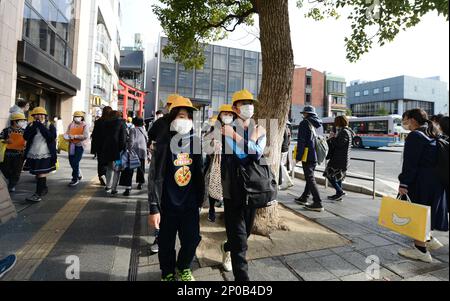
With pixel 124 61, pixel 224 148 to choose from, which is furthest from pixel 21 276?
pixel 124 61

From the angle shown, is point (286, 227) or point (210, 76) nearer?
point (286, 227)

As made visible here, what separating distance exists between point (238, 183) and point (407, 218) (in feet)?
5.79

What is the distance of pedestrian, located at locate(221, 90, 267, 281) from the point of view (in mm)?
2371

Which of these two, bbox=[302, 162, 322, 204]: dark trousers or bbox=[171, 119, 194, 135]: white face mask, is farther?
bbox=[302, 162, 322, 204]: dark trousers

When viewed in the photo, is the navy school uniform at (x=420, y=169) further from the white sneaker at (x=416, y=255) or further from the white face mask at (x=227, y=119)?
the white face mask at (x=227, y=119)

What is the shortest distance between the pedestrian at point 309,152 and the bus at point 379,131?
55.1ft

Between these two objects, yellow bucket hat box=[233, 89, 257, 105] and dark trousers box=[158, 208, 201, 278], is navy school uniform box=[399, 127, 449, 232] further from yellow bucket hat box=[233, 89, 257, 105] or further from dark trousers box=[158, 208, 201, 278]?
dark trousers box=[158, 208, 201, 278]

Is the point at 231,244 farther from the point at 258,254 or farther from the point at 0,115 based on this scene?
the point at 0,115

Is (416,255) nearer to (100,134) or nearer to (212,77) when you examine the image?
(100,134)

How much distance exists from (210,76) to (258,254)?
125 ft

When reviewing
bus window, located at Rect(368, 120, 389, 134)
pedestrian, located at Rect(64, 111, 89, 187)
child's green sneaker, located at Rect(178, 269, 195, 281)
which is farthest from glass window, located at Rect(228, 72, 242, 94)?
child's green sneaker, located at Rect(178, 269, 195, 281)

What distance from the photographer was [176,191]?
8.14 feet

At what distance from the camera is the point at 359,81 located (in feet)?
186

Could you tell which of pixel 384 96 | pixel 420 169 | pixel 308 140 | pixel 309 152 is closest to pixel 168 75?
pixel 384 96
